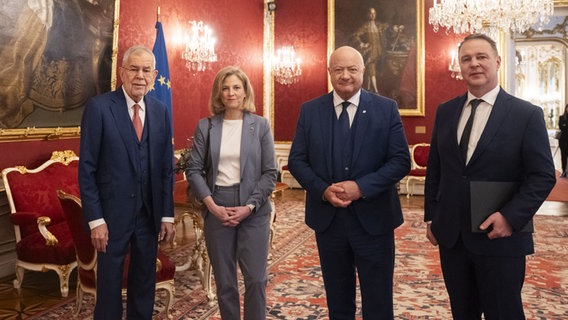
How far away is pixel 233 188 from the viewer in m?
2.58

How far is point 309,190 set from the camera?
2359mm

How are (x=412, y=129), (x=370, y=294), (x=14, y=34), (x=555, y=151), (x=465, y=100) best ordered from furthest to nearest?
(x=555, y=151) → (x=412, y=129) → (x=14, y=34) → (x=370, y=294) → (x=465, y=100)

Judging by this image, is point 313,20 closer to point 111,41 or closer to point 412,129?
point 412,129

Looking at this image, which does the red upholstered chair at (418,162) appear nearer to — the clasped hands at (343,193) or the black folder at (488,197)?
the clasped hands at (343,193)

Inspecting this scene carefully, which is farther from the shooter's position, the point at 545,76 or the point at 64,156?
the point at 545,76

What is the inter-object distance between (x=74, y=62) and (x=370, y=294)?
3726 millimetres

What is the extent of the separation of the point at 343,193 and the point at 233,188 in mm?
617

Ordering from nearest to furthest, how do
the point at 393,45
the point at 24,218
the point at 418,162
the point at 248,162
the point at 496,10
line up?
the point at 248,162 → the point at 24,218 → the point at 496,10 → the point at 418,162 → the point at 393,45

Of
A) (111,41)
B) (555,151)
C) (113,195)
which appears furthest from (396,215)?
(555,151)

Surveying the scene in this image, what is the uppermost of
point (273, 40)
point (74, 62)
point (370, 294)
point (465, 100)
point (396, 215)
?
point (273, 40)

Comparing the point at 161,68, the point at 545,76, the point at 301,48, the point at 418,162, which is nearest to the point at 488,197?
the point at 161,68

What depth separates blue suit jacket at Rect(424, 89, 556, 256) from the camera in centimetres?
191

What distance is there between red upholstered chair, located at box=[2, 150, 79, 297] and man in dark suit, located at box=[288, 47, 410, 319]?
7.61ft

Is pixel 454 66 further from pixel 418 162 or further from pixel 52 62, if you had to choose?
pixel 52 62
